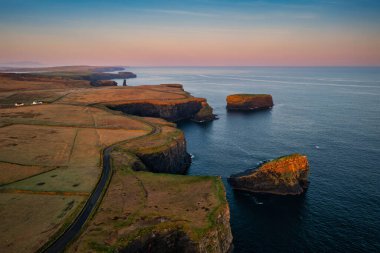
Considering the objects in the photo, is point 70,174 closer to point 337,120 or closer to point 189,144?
point 189,144

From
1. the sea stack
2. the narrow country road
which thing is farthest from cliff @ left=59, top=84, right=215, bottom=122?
the narrow country road

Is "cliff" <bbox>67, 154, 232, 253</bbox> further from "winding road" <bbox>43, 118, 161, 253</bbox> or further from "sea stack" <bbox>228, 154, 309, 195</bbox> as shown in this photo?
"sea stack" <bbox>228, 154, 309, 195</bbox>

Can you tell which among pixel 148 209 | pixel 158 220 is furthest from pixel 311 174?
pixel 158 220

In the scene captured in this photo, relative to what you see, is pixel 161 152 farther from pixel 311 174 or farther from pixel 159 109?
pixel 159 109

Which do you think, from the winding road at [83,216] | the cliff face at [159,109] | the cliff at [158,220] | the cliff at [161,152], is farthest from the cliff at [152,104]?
the cliff at [158,220]

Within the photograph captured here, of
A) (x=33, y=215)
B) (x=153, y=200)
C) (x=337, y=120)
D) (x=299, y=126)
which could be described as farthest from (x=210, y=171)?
(x=337, y=120)
